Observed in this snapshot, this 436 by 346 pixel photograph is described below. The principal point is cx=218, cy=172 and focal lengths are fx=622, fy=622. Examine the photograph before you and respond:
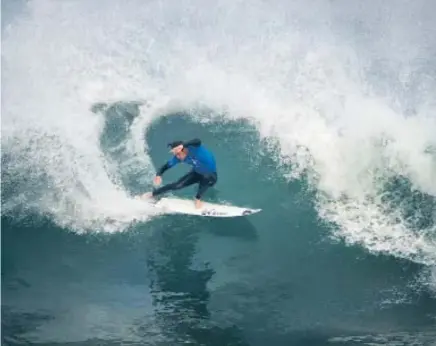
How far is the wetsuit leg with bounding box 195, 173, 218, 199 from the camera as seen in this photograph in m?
11.0

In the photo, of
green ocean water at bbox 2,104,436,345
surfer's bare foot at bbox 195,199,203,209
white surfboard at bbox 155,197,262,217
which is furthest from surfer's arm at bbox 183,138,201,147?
green ocean water at bbox 2,104,436,345

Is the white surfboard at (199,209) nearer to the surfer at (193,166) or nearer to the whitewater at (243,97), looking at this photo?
the surfer at (193,166)

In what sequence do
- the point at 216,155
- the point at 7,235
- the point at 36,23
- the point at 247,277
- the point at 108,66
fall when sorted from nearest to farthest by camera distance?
1. the point at 247,277
2. the point at 7,235
3. the point at 216,155
4. the point at 108,66
5. the point at 36,23

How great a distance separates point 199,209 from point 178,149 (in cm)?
158

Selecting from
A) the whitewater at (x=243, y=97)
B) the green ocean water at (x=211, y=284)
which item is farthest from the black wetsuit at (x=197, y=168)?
the whitewater at (x=243, y=97)

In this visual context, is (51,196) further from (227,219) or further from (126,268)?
(227,219)

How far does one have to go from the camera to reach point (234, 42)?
17922 millimetres

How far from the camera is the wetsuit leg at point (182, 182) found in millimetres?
11172

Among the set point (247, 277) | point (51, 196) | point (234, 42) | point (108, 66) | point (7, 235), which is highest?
point (234, 42)

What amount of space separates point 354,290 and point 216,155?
4.38 metres

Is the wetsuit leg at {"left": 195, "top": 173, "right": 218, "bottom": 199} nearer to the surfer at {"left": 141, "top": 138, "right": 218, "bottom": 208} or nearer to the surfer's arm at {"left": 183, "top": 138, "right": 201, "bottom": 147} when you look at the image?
the surfer at {"left": 141, "top": 138, "right": 218, "bottom": 208}

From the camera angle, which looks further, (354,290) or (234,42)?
(234,42)

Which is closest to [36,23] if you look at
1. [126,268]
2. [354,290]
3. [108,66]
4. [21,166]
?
[108,66]

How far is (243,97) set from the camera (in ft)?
49.3
